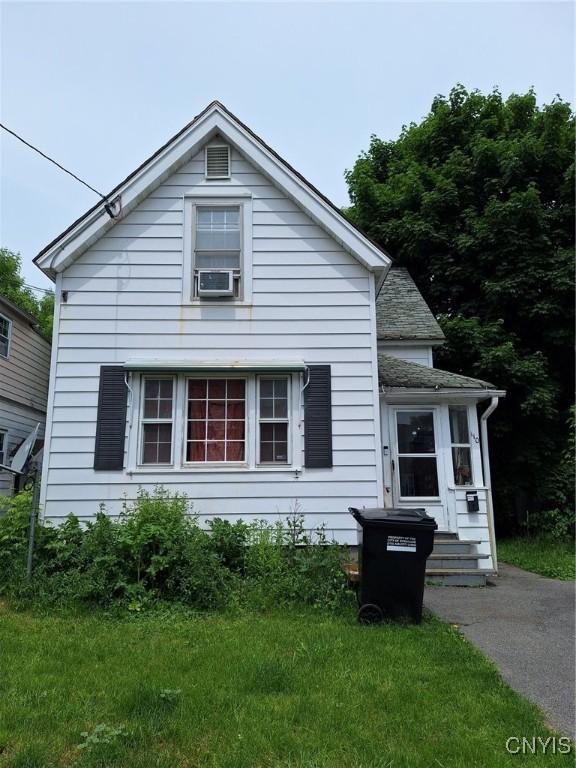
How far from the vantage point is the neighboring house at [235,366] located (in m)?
7.74

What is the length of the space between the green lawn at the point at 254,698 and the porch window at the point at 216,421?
2.89 metres

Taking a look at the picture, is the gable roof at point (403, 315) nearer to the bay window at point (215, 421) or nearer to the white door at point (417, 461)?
→ the white door at point (417, 461)

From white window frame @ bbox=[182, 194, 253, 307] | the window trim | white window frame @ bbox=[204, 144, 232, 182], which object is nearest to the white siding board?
the window trim

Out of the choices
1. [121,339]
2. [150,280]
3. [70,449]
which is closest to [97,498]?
[70,449]

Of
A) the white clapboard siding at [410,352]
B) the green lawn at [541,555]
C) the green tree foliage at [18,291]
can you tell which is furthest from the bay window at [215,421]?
the green tree foliage at [18,291]

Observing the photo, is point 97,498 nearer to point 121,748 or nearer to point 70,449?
point 70,449

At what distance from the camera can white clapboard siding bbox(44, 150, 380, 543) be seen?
25.2 ft

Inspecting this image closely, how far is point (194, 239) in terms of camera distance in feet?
27.9

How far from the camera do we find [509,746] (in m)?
3.19

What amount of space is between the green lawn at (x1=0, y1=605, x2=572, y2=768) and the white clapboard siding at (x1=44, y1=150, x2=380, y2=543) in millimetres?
2436

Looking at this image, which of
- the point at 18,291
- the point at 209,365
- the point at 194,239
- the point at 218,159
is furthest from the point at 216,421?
the point at 18,291

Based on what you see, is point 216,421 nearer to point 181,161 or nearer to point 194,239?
point 194,239

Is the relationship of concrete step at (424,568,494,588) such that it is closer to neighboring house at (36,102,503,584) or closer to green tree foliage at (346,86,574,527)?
neighboring house at (36,102,503,584)

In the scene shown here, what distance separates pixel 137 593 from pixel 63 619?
A: 2.76 ft
